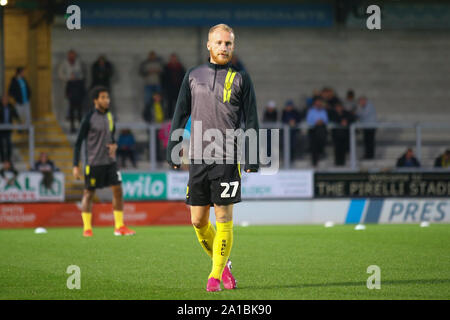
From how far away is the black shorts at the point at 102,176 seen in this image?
14.0 meters

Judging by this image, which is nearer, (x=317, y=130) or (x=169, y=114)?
(x=317, y=130)

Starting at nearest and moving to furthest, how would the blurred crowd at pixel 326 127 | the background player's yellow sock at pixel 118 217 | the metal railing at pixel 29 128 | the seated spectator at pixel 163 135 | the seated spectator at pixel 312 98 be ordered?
the background player's yellow sock at pixel 118 217 < the metal railing at pixel 29 128 < the seated spectator at pixel 163 135 < the blurred crowd at pixel 326 127 < the seated spectator at pixel 312 98

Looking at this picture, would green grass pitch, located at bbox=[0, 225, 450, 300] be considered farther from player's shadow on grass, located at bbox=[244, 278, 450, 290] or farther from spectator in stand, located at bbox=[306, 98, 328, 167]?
spectator in stand, located at bbox=[306, 98, 328, 167]

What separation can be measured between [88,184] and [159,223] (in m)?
4.91

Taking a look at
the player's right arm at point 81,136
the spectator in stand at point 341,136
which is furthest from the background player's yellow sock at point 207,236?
the spectator in stand at point 341,136

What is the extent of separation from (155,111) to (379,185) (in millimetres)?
6573

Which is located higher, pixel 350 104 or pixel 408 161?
pixel 350 104

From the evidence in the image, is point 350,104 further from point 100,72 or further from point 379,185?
point 100,72

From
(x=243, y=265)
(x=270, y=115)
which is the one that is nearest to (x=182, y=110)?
(x=243, y=265)

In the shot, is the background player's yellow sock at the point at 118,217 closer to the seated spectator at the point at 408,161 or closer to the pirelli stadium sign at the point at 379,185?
the pirelli stadium sign at the point at 379,185

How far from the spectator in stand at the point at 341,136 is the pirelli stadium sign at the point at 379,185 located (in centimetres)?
189

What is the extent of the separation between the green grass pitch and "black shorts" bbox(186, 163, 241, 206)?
79cm

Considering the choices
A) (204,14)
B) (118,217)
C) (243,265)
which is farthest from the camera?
(204,14)

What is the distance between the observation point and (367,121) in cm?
2238
